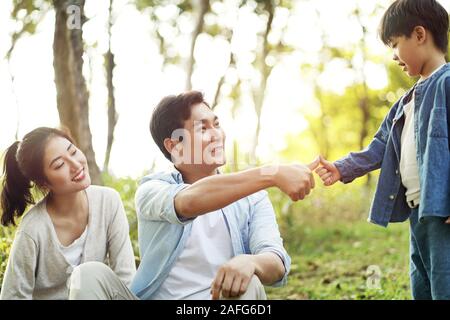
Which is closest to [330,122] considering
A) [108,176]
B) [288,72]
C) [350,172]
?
[288,72]

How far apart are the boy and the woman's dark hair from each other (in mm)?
857

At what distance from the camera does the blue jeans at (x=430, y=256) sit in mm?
1791

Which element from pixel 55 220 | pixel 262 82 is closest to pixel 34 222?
pixel 55 220

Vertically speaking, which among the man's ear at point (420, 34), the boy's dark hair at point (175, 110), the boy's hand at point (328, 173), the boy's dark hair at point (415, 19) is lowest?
the boy's hand at point (328, 173)

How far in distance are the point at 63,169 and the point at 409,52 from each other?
3.56 feet

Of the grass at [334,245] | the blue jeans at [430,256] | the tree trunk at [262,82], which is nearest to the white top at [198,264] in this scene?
the blue jeans at [430,256]

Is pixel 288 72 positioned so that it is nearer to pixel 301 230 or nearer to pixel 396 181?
pixel 301 230

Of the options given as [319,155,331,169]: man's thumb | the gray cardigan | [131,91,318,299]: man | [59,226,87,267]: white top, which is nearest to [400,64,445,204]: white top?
[319,155,331,169]: man's thumb

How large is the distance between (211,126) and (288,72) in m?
11.8

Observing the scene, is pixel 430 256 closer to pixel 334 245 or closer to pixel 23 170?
pixel 23 170

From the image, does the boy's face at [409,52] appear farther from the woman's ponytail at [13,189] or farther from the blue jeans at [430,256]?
the woman's ponytail at [13,189]

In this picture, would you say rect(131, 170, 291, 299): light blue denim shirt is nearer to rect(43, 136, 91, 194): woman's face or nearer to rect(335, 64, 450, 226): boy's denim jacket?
rect(43, 136, 91, 194): woman's face

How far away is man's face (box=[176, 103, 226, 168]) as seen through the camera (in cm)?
179

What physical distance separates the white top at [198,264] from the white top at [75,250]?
318 mm
